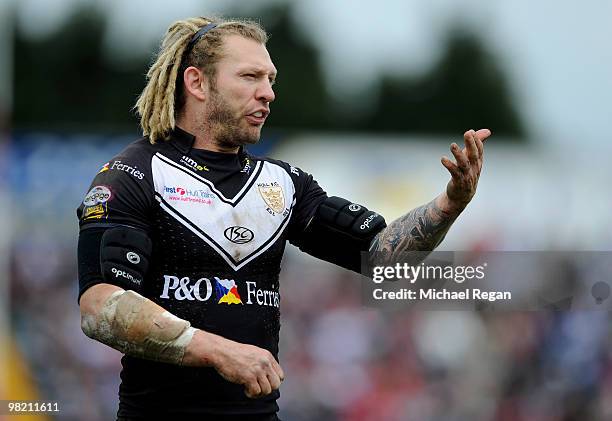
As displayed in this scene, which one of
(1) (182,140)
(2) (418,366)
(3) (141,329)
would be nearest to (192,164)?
(1) (182,140)

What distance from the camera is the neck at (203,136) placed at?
5004 millimetres

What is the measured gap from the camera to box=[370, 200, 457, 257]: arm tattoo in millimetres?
4980

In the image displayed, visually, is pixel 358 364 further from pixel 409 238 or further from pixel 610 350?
pixel 409 238

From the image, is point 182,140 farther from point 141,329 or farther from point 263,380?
point 263,380

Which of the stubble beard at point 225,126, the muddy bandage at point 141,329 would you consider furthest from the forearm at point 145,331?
the stubble beard at point 225,126

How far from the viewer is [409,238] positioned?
5.04m

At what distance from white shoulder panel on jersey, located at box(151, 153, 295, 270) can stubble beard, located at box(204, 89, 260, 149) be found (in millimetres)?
187

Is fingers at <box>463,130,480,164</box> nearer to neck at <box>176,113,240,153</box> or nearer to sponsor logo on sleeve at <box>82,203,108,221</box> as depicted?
neck at <box>176,113,240,153</box>

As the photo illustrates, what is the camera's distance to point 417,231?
503 centimetres

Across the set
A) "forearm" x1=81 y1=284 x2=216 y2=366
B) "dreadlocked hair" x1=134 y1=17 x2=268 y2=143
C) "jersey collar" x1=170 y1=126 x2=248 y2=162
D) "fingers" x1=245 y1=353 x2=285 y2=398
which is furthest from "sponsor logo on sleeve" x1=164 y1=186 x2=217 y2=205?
"fingers" x1=245 y1=353 x2=285 y2=398

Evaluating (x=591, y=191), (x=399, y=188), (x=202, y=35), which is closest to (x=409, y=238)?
(x=202, y=35)

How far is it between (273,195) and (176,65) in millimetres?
764

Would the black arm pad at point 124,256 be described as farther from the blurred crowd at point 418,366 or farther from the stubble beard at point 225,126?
the blurred crowd at point 418,366

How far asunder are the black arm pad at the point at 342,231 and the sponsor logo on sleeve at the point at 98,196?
1.04 meters
